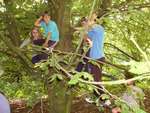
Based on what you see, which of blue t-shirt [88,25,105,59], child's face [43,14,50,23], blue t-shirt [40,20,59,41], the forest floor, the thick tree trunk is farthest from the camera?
the forest floor

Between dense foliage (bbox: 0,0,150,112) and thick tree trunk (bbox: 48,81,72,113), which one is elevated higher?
dense foliage (bbox: 0,0,150,112)

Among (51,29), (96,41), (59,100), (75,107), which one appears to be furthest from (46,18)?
(75,107)

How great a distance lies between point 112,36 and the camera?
1019 cm

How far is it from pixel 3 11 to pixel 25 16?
731mm

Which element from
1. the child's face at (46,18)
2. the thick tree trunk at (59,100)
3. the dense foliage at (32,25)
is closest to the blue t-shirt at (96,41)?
the dense foliage at (32,25)

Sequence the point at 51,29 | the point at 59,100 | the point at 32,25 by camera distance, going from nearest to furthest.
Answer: the point at 51,29, the point at 32,25, the point at 59,100

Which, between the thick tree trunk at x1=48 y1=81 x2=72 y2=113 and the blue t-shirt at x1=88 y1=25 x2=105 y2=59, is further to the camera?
the thick tree trunk at x1=48 y1=81 x2=72 y2=113

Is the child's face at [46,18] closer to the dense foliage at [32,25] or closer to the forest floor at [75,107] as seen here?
the dense foliage at [32,25]

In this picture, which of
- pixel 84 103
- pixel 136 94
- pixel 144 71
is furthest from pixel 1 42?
pixel 144 71

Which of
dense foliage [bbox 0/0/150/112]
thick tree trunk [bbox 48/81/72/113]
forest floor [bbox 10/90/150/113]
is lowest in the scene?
forest floor [bbox 10/90/150/113]

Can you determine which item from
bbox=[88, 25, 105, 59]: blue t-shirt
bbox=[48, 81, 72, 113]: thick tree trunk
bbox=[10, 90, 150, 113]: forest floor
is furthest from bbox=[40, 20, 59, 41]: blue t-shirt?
bbox=[10, 90, 150, 113]: forest floor

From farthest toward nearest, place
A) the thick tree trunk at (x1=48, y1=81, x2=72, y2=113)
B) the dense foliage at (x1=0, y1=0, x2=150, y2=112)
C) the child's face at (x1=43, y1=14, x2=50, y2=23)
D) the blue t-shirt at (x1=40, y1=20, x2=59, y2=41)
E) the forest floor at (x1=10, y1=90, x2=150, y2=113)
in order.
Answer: the forest floor at (x1=10, y1=90, x2=150, y2=113), the thick tree trunk at (x1=48, y1=81, x2=72, y2=113), the dense foliage at (x1=0, y1=0, x2=150, y2=112), the child's face at (x1=43, y1=14, x2=50, y2=23), the blue t-shirt at (x1=40, y1=20, x2=59, y2=41)

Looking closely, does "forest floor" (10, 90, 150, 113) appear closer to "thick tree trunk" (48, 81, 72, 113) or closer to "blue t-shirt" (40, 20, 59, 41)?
"thick tree trunk" (48, 81, 72, 113)

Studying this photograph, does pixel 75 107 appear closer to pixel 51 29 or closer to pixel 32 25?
pixel 32 25
